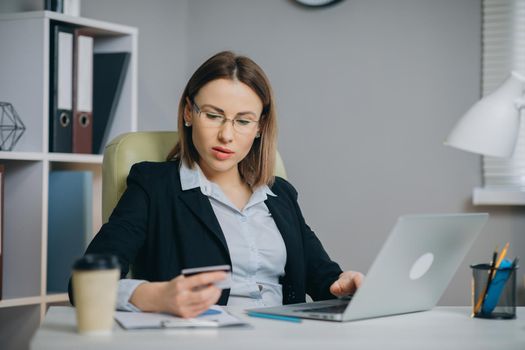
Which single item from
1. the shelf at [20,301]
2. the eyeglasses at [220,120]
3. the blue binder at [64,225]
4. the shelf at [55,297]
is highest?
the eyeglasses at [220,120]

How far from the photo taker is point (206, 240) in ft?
5.39

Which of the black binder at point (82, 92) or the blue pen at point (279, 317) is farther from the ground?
the black binder at point (82, 92)

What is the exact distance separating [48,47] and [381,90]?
125 cm

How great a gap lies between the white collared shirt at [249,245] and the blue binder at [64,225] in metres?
0.71

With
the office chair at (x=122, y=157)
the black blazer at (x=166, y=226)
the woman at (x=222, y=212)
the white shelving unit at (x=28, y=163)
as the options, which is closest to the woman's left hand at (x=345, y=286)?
the woman at (x=222, y=212)

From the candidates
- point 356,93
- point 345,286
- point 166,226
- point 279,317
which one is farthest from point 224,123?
point 356,93

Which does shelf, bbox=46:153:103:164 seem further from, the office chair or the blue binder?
the office chair

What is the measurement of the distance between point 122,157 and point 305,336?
0.81 meters

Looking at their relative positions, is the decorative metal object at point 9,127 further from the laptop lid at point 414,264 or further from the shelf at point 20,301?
the laptop lid at point 414,264

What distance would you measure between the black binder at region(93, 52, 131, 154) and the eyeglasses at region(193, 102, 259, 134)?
2.71ft

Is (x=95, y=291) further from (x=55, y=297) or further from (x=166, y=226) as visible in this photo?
(x=55, y=297)

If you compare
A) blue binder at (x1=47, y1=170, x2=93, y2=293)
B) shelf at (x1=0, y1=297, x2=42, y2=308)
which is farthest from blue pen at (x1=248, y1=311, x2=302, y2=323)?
blue binder at (x1=47, y1=170, x2=93, y2=293)

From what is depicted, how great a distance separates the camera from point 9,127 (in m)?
2.19

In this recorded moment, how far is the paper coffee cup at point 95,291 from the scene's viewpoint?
1040 mm
